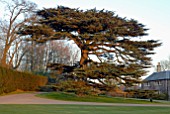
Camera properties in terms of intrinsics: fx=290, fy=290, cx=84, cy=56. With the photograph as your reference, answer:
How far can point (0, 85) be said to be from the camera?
3033 cm

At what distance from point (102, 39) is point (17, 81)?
16.0 metres

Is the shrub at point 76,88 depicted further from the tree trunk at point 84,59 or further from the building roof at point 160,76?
the building roof at point 160,76

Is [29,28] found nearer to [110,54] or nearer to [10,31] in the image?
[110,54]

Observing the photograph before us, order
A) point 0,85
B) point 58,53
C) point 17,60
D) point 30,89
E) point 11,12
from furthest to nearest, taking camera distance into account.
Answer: point 58,53, point 17,60, point 30,89, point 11,12, point 0,85

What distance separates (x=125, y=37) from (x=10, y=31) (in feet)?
62.5

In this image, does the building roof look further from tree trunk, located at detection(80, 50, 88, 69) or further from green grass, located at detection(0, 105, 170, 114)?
green grass, located at detection(0, 105, 170, 114)

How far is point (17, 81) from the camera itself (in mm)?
37906

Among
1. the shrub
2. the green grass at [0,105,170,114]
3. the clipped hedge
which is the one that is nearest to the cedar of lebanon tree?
the shrub

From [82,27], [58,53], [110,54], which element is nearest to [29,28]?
[82,27]

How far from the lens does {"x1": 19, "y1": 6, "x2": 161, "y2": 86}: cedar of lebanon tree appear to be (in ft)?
87.6

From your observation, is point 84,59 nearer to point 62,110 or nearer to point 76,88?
point 76,88

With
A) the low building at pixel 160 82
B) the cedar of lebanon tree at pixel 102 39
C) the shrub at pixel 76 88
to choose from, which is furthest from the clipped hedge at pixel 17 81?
the low building at pixel 160 82

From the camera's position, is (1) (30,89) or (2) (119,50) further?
(1) (30,89)

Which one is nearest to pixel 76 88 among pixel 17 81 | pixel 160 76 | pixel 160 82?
pixel 17 81
